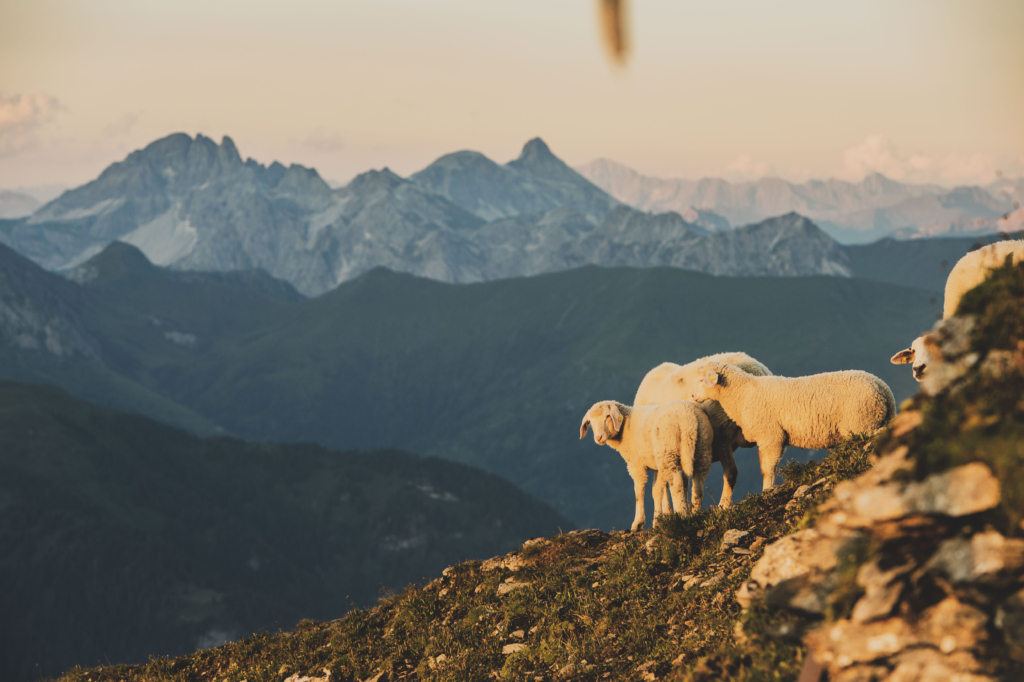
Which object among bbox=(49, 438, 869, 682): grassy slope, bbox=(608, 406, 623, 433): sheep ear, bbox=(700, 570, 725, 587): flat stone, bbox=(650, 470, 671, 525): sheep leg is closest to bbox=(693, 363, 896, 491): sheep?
bbox=(49, 438, 869, 682): grassy slope

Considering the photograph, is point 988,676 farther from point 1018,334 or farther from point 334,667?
point 334,667

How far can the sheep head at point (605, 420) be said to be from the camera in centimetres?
2406

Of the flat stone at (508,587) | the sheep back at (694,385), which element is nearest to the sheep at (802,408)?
the sheep back at (694,385)

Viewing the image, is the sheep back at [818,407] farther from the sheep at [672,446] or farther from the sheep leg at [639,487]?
the sheep leg at [639,487]

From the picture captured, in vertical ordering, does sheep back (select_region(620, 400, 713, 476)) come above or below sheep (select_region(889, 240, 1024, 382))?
below

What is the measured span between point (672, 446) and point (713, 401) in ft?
7.84

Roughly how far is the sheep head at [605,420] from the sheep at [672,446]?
0.03 metres

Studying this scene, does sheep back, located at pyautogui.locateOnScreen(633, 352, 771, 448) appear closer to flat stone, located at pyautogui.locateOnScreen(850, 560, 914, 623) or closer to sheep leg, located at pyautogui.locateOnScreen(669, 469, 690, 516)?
sheep leg, located at pyautogui.locateOnScreen(669, 469, 690, 516)

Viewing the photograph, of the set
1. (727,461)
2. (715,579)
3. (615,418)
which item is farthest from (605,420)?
(715,579)

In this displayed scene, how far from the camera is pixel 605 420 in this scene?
24.2 meters

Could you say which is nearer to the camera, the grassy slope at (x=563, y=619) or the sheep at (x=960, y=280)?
the grassy slope at (x=563, y=619)

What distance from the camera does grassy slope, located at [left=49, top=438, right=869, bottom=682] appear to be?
48.2ft

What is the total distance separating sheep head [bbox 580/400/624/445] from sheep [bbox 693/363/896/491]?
2.73 m

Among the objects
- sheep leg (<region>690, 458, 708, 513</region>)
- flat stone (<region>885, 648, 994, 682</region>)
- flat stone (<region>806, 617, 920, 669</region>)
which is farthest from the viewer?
sheep leg (<region>690, 458, 708, 513</region>)
